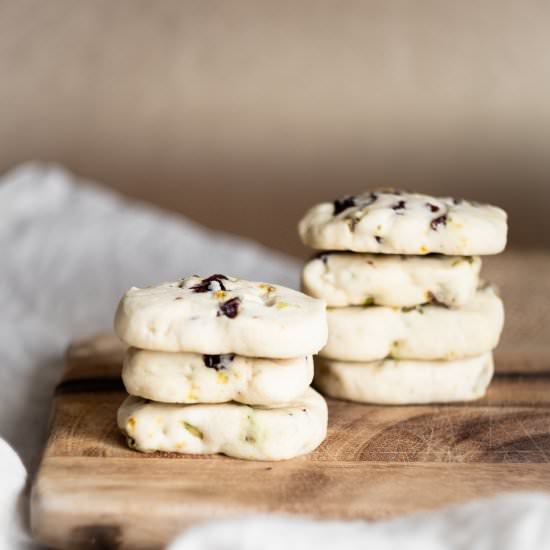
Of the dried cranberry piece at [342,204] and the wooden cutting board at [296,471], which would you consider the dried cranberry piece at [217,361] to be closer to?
the wooden cutting board at [296,471]

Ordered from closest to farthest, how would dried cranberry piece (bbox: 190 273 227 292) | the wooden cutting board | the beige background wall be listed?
the wooden cutting board
dried cranberry piece (bbox: 190 273 227 292)
the beige background wall

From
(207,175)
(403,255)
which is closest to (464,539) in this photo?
(403,255)

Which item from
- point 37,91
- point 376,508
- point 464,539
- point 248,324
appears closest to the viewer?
point 464,539

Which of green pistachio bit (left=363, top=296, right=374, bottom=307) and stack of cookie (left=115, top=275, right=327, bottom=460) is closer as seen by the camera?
stack of cookie (left=115, top=275, right=327, bottom=460)

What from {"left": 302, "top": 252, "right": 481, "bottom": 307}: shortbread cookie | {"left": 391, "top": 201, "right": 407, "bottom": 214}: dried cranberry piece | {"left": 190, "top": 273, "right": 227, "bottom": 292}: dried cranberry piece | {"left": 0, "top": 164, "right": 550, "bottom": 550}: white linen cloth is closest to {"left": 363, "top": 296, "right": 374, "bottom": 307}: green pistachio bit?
{"left": 302, "top": 252, "right": 481, "bottom": 307}: shortbread cookie

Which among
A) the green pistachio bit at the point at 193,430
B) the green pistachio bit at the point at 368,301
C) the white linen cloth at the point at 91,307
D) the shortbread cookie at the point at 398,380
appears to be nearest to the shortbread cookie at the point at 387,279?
the green pistachio bit at the point at 368,301

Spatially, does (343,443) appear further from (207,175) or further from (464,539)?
(207,175)

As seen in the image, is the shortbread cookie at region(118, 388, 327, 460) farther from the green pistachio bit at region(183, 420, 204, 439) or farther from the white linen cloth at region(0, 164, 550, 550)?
the white linen cloth at region(0, 164, 550, 550)
